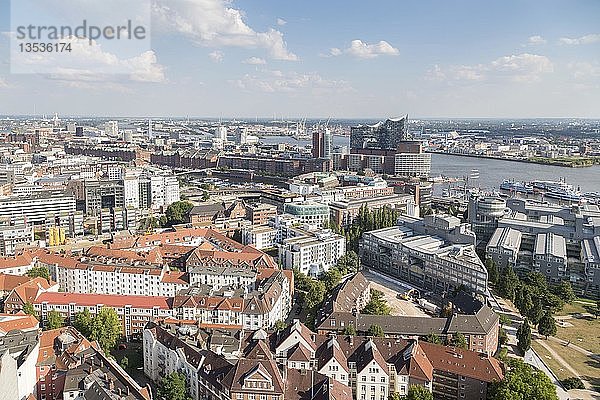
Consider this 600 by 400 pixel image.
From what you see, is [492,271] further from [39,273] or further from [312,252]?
[39,273]

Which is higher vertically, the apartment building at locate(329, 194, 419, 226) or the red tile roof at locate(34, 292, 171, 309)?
the apartment building at locate(329, 194, 419, 226)

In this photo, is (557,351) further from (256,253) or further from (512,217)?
(512,217)

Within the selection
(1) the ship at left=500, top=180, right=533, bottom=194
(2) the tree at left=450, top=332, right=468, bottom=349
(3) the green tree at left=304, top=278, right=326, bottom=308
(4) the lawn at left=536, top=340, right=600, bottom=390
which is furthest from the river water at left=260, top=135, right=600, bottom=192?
(2) the tree at left=450, top=332, right=468, bottom=349

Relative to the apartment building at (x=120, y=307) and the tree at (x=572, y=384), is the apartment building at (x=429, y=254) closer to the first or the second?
the tree at (x=572, y=384)

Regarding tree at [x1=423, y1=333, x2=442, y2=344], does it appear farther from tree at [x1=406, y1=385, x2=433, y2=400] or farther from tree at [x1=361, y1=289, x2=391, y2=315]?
tree at [x1=361, y1=289, x2=391, y2=315]

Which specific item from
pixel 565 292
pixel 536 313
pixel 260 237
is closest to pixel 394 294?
pixel 536 313

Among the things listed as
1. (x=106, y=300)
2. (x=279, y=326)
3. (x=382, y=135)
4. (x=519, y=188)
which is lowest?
(x=279, y=326)

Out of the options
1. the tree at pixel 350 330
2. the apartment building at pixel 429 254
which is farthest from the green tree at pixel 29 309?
the apartment building at pixel 429 254
